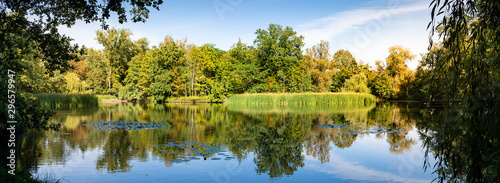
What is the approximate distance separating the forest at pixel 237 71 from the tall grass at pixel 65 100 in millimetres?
9574

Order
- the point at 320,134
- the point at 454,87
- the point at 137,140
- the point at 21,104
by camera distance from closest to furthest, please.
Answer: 1. the point at 454,87
2. the point at 21,104
3. the point at 137,140
4. the point at 320,134

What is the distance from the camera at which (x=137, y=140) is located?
15.5 metres

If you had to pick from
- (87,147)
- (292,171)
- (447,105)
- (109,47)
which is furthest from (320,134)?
(109,47)

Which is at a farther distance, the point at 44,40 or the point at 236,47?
the point at 236,47

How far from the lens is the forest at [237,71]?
203 feet

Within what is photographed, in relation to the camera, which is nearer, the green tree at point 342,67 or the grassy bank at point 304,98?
the grassy bank at point 304,98

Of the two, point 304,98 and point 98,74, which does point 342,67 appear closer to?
point 304,98

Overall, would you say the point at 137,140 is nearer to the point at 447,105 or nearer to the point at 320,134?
the point at 320,134

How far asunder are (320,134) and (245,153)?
6534 mm

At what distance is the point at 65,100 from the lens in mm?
44812

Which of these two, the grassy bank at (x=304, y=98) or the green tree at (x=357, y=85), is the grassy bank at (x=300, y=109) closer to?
the grassy bank at (x=304, y=98)

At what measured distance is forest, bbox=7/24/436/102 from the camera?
61.8 meters

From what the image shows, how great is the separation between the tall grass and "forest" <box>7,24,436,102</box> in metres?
9.57

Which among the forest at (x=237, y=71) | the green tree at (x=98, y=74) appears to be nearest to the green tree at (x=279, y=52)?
the forest at (x=237, y=71)
